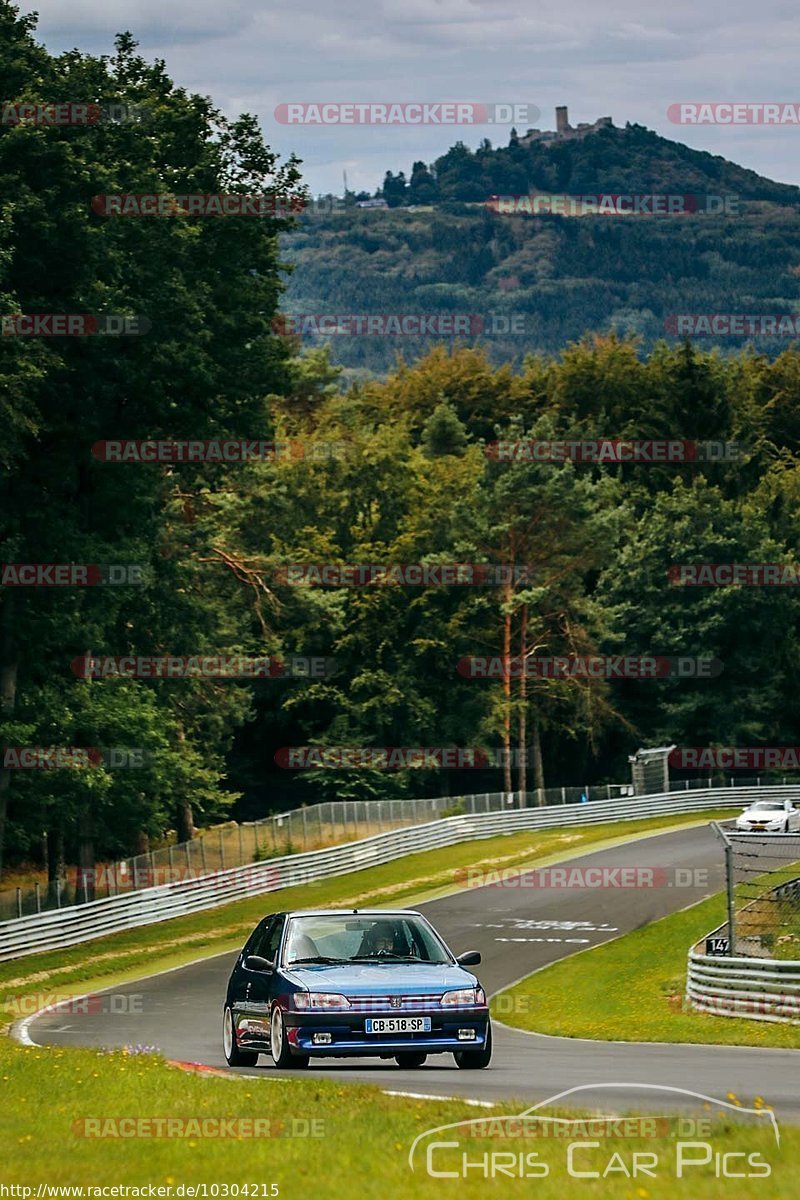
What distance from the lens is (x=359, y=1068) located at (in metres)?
17.7

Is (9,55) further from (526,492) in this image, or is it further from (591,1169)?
(526,492)

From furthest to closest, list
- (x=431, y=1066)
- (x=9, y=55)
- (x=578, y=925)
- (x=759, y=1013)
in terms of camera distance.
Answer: (x=578, y=925) < (x=9, y=55) < (x=759, y=1013) < (x=431, y=1066)

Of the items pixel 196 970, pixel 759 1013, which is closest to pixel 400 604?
pixel 196 970

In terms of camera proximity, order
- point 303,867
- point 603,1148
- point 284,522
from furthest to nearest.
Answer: point 284,522 < point 303,867 < point 603,1148

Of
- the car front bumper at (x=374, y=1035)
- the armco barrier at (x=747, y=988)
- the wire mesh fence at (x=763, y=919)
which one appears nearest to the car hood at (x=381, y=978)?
the car front bumper at (x=374, y=1035)

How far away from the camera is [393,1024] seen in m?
16.2

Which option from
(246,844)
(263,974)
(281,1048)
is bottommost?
(246,844)

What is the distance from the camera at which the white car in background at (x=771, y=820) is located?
204ft

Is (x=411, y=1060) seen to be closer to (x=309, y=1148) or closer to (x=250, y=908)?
(x=309, y=1148)

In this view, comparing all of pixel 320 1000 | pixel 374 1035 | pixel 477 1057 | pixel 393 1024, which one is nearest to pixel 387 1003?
pixel 393 1024

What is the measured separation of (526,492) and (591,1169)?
75209 mm

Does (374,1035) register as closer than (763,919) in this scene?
Yes

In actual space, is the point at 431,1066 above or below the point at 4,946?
above

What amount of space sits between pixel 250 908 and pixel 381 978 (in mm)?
33807
